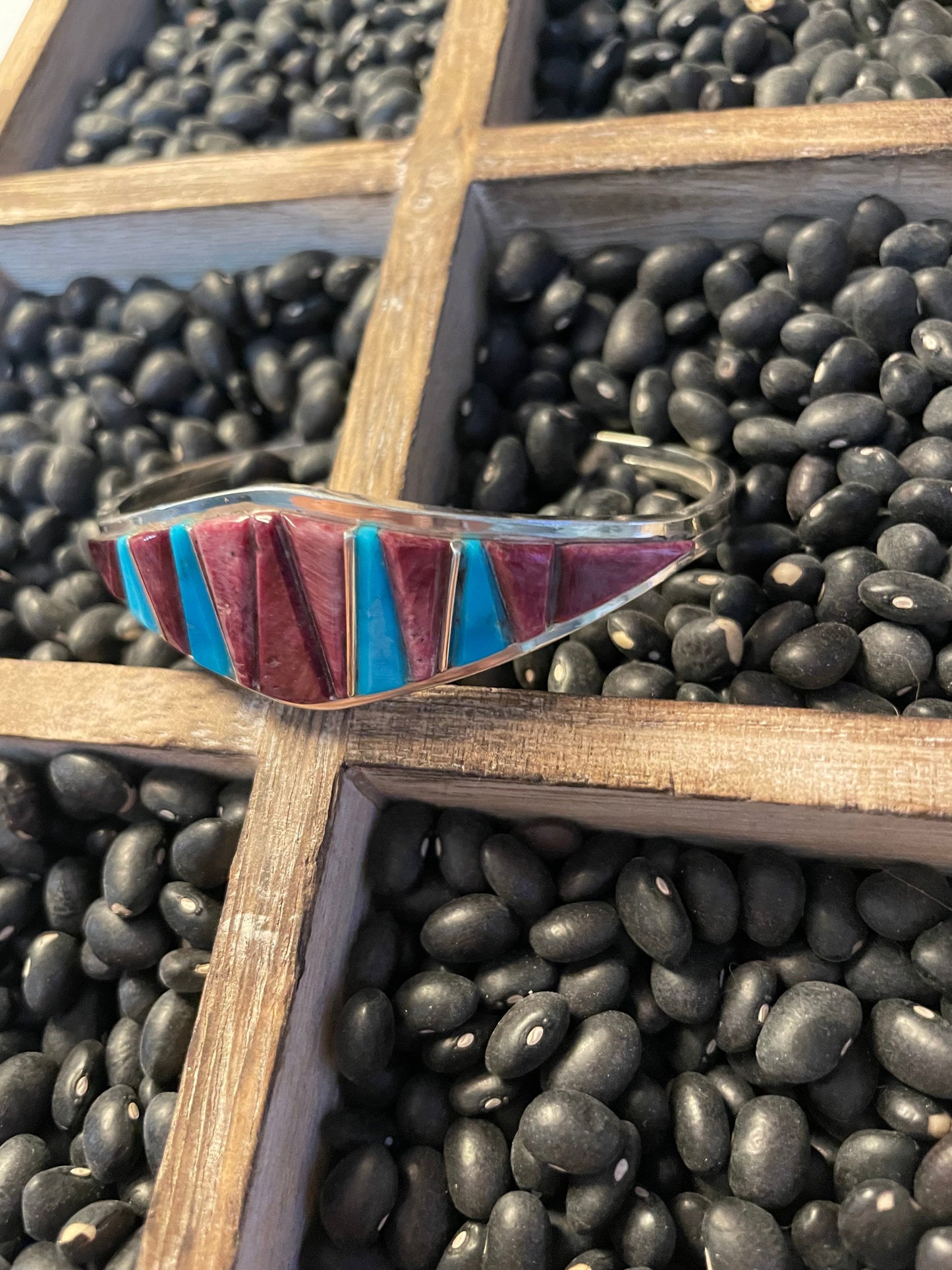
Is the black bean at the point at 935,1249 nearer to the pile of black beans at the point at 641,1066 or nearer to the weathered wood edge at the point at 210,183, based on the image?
the pile of black beans at the point at 641,1066

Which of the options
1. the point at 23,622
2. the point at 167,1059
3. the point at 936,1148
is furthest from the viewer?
the point at 23,622

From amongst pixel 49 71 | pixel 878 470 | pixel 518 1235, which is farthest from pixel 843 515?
pixel 49 71

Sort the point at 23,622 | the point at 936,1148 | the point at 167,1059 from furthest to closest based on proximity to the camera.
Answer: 1. the point at 23,622
2. the point at 167,1059
3. the point at 936,1148

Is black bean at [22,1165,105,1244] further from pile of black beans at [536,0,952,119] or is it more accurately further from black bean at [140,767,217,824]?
pile of black beans at [536,0,952,119]

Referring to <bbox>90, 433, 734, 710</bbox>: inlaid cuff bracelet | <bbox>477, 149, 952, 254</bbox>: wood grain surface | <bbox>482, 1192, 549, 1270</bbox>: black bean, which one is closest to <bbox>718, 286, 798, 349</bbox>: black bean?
<bbox>477, 149, 952, 254</bbox>: wood grain surface

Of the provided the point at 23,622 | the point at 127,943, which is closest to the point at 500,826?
the point at 127,943

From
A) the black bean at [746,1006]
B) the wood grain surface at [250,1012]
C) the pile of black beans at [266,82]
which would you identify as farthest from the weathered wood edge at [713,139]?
the black bean at [746,1006]

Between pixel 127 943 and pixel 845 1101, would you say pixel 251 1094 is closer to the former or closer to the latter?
pixel 127 943
